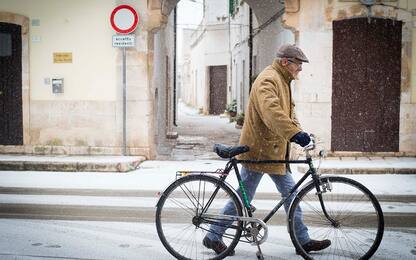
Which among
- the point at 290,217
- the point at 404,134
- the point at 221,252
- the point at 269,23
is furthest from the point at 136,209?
the point at 269,23

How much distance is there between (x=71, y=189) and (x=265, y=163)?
186 inches

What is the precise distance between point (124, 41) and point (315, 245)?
777cm

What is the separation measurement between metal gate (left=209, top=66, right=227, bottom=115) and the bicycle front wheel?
2960cm

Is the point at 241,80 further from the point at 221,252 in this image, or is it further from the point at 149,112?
the point at 221,252

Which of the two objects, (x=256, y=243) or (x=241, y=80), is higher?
(x=241, y=80)

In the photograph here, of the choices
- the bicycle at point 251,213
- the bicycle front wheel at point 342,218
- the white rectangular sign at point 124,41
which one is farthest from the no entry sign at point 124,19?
the bicycle front wheel at point 342,218

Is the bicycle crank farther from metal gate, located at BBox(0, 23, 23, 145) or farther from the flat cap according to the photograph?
metal gate, located at BBox(0, 23, 23, 145)

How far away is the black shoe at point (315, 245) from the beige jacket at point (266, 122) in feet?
2.13

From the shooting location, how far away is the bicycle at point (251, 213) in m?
4.46

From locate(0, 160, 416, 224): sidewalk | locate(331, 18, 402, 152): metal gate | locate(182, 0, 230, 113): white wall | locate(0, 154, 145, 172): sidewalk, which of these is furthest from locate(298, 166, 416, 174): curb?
locate(182, 0, 230, 113): white wall

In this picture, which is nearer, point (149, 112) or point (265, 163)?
point (265, 163)

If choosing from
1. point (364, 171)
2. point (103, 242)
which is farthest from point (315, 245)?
point (364, 171)

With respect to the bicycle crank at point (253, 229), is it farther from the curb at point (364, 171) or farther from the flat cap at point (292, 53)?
the curb at point (364, 171)

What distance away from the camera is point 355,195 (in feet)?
14.5
